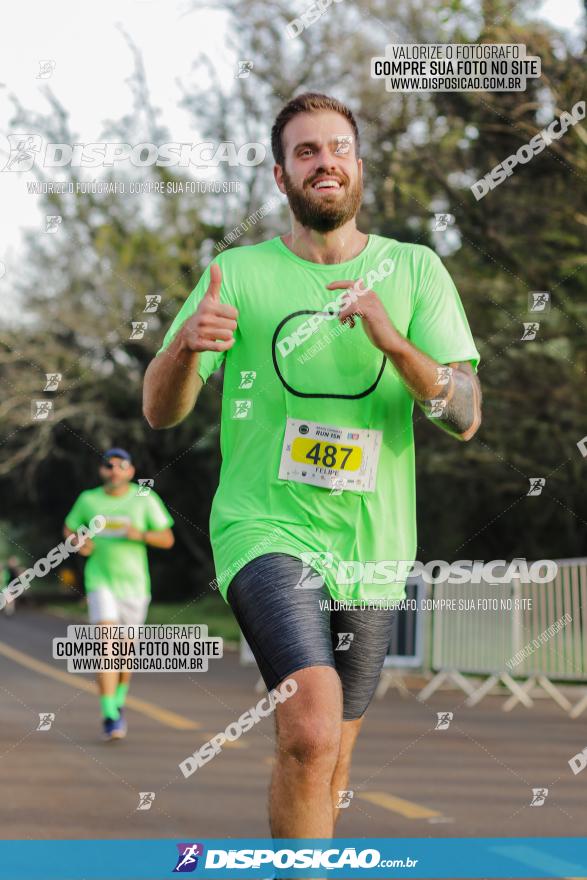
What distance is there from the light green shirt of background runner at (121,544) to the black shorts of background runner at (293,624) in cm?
618

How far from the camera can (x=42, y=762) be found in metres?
8.14

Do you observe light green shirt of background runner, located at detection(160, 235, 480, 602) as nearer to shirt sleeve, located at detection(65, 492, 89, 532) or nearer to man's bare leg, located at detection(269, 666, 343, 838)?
man's bare leg, located at detection(269, 666, 343, 838)

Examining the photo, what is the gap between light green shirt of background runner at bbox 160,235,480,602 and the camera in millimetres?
3537

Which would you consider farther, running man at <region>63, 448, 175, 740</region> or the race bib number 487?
running man at <region>63, 448, 175, 740</region>

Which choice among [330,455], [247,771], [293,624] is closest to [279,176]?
[330,455]

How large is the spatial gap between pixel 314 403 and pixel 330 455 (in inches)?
6.3

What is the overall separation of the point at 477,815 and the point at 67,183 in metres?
18.9

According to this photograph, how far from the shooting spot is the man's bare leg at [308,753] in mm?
3164

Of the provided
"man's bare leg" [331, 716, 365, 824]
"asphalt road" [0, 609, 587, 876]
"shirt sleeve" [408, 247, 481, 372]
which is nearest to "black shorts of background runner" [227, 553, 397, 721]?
"man's bare leg" [331, 716, 365, 824]

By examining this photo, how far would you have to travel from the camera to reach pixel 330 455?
11.4 feet

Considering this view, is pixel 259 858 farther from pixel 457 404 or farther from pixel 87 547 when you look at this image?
pixel 87 547

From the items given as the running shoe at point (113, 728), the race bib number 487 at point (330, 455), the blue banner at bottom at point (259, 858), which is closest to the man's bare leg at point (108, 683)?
the running shoe at point (113, 728)

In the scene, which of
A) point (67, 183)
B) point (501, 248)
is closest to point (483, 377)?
point (501, 248)

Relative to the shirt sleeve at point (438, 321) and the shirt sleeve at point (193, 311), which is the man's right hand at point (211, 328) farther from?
the shirt sleeve at point (438, 321)
